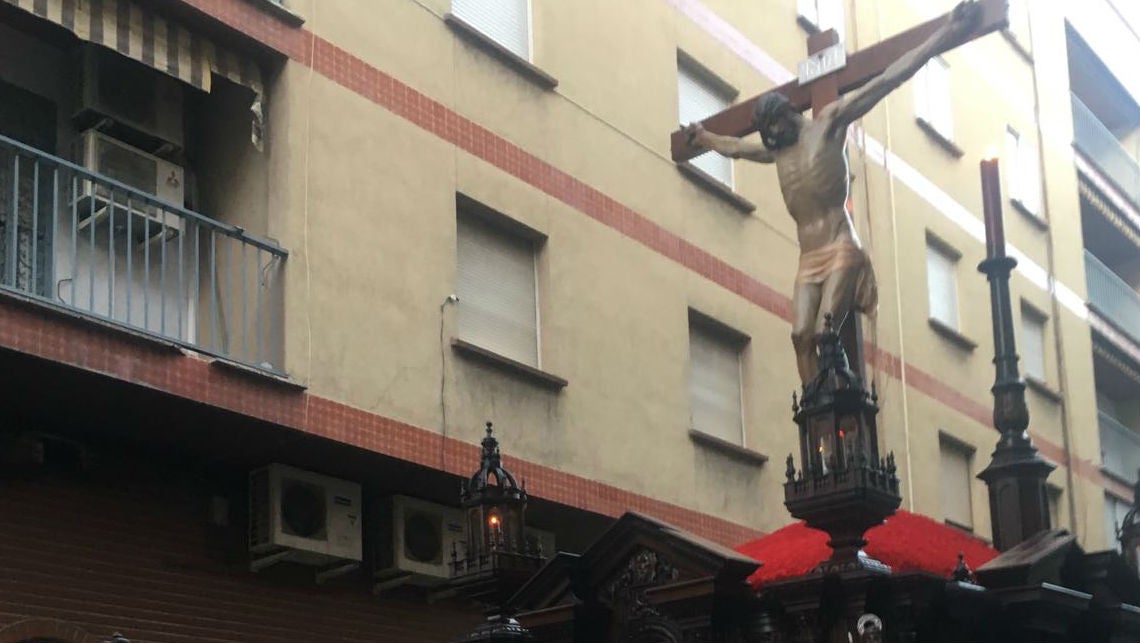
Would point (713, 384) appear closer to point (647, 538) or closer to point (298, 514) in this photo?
point (298, 514)

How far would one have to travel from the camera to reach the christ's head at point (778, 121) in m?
8.12

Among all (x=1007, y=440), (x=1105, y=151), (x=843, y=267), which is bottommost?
(x=1007, y=440)

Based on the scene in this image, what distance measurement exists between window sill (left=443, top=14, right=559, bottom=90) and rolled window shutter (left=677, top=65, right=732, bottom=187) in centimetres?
254

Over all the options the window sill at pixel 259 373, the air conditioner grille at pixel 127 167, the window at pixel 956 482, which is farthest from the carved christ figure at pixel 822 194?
the window at pixel 956 482

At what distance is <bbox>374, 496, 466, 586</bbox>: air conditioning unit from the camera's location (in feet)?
40.2

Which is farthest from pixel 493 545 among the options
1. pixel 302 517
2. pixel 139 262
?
pixel 139 262

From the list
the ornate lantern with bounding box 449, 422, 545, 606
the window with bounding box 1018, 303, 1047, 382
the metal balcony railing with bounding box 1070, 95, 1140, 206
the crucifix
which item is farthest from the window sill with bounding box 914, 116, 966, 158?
the ornate lantern with bounding box 449, 422, 545, 606

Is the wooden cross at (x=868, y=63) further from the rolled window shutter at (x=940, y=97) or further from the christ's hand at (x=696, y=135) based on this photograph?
the rolled window shutter at (x=940, y=97)

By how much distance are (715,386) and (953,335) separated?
6230 mm

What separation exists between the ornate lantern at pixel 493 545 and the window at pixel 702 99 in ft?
31.2

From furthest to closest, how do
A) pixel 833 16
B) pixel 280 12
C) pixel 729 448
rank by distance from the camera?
1. pixel 833 16
2. pixel 729 448
3. pixel 280 12

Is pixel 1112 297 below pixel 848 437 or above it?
above

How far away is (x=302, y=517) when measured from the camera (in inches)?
459

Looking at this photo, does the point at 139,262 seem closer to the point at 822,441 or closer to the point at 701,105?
the point at 822,441
